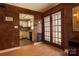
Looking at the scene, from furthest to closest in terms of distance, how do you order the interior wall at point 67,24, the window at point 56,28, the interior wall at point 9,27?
the window at point 56,28, the interior wall at point 9,27, the interior wall at point 67,24

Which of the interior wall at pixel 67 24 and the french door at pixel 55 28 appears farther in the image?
the french door at pixel 55 28

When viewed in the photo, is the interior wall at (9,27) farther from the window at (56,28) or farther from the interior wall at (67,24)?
the interior wall at (67,24)

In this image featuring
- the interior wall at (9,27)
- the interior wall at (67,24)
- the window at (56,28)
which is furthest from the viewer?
the window at (56,28)

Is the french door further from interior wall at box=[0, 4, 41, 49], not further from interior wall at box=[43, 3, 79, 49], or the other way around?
interior wall at box=[0, 4, 41, 49]

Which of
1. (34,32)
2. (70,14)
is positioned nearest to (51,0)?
(70,14)

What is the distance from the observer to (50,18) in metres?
5.43

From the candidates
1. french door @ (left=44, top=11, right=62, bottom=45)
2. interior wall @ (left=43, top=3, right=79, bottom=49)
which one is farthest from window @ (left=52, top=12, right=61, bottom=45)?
interior wall @ (left=43, top=3, right=79, bottom=49)

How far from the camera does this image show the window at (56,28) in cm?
462

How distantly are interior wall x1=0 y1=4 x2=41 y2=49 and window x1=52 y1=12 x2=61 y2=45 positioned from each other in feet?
6.37

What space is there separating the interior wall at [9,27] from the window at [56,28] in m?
1.94

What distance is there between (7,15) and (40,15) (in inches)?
102

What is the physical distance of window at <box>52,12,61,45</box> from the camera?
4625 millimetres

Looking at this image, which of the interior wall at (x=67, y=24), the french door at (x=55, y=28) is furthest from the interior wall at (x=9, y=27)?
the interior wall at (x=67, y=24)

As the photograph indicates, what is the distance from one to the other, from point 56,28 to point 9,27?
241 centimetres
